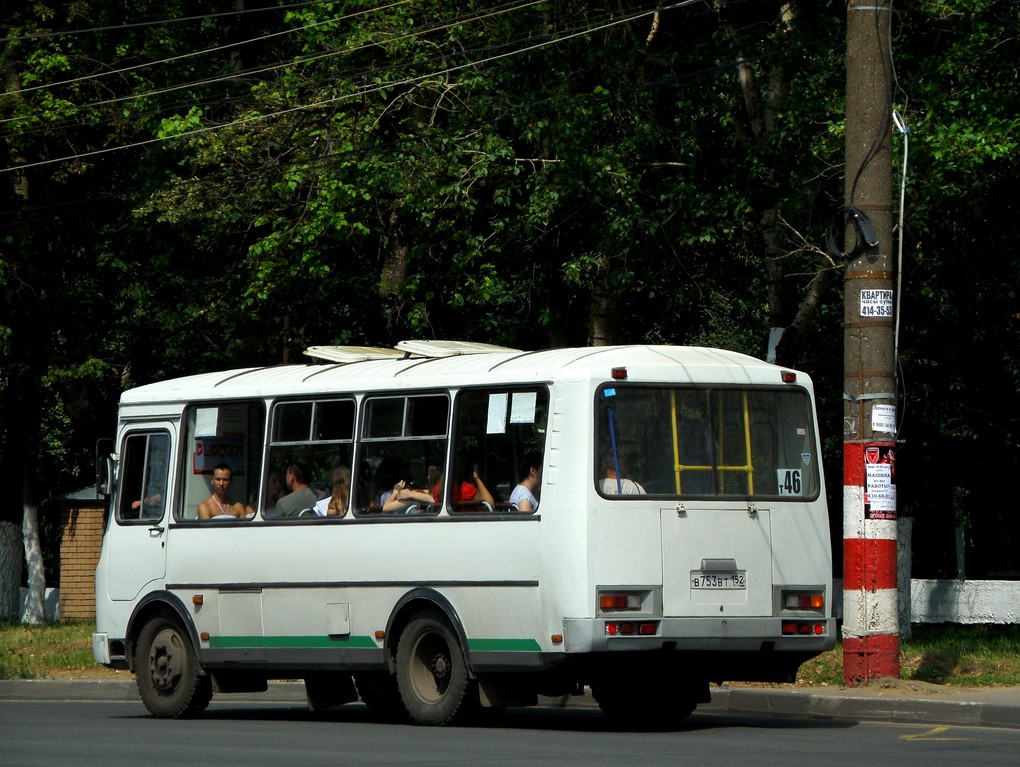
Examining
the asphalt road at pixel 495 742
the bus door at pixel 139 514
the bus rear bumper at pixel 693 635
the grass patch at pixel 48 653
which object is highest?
the bus door at pixel 139 514

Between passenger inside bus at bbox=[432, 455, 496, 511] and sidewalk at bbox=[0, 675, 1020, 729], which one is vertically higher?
passenger inside bus at bbox=[432, 455, 496, 511]

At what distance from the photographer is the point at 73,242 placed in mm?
29766

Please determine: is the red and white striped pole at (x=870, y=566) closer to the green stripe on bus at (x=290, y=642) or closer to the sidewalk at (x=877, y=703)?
the sidewalk at (x=877, y=703)

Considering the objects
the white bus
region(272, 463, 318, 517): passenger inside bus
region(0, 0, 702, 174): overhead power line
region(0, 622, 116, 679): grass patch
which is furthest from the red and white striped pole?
region(0, 622, 116, 679): grass patch

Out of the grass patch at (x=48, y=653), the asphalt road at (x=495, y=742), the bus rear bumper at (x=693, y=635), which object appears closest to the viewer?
the asphalt road at (x=495, y=742)

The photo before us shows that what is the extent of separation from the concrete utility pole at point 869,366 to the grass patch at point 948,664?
115cm

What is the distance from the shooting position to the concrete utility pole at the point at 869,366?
14.9 m

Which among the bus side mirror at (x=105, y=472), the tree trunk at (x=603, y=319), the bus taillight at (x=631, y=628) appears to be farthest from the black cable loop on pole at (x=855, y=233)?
the tree trunk at (x=603, y=319)

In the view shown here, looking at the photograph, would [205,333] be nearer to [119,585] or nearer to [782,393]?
[119,585]

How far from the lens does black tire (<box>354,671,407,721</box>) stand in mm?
15141

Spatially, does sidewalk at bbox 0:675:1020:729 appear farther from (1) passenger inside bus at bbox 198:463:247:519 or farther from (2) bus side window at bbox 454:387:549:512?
(1) passenger inside bus at bbox 198:463:247:519

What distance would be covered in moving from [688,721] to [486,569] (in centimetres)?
241

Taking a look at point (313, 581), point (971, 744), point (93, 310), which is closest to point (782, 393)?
point (971, 744)

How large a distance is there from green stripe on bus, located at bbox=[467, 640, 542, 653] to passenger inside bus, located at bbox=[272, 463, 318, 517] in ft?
7.04
